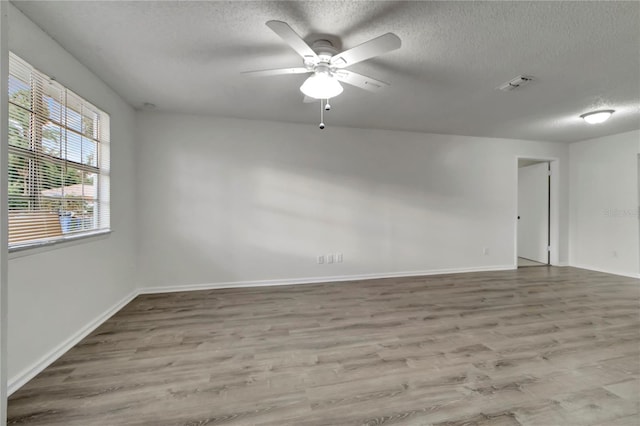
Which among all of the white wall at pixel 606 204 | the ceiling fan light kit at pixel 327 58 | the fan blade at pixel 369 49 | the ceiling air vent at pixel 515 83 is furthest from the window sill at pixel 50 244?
the white wall at pixel 606 204

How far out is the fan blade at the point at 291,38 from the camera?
4.84ft

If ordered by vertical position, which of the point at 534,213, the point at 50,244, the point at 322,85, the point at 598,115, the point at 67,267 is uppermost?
the point at 598,115

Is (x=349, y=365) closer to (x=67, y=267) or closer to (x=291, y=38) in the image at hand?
(x=291, y=38)

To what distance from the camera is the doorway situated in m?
5.28

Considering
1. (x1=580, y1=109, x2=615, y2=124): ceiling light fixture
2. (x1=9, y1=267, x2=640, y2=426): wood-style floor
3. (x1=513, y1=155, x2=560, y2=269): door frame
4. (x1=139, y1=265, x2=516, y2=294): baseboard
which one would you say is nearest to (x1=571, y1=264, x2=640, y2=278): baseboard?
(x1=513, y1=155, x2=560, y2=269): door frame

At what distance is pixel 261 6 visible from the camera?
5.42 feet

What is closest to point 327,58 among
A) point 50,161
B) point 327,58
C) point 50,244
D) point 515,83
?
point 327,58

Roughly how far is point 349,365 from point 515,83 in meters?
3.08

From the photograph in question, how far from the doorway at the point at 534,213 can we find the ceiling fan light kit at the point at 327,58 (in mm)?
4874

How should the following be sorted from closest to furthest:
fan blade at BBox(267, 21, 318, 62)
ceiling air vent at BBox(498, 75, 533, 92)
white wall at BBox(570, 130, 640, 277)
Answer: fan blade at BBox(267, 21, 318, 62)
ceiling air vent at BBox(498, 75, 533, 92)
white wall at BBox(570, 130, 640, 277)

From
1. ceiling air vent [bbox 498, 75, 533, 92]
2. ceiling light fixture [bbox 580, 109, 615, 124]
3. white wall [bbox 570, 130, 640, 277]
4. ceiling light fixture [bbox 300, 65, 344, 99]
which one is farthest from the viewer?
white wall [bbox 570, 130, 640, 277]

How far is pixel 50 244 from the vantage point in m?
1.93

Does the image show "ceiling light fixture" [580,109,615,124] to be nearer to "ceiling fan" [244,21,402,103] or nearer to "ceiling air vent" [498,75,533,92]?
"ceiling air vent" [498,75,533,92]

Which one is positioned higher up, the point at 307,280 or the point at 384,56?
the point at 384,56
